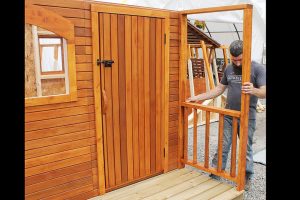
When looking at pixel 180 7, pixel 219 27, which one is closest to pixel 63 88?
pixel 180 7

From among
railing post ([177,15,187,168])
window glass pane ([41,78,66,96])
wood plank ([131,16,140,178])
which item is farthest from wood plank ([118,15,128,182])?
railing post ([177,15,187,168])

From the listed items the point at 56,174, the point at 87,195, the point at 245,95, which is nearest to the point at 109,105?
the point at 56,174

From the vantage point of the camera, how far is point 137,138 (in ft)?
12.8

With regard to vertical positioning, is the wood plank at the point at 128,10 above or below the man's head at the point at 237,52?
above

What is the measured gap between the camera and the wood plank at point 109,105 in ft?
11.2

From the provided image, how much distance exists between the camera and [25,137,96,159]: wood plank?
307cm

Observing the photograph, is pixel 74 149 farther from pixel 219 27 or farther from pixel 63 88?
pixel 219 27

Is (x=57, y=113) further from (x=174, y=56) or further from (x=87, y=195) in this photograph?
(x=174, y=56)

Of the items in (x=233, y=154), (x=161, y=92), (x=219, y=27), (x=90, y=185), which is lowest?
(x=90, y=185)

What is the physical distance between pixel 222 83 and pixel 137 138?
1.42m

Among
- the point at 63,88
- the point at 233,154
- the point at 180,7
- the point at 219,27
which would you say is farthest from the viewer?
the point at 219,27

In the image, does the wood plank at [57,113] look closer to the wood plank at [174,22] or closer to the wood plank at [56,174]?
the wood plank at [56,174]

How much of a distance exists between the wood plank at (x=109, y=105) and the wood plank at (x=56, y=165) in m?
0.29

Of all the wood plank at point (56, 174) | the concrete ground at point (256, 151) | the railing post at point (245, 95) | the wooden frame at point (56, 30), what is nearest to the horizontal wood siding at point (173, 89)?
the railing post at point (245, 95)
